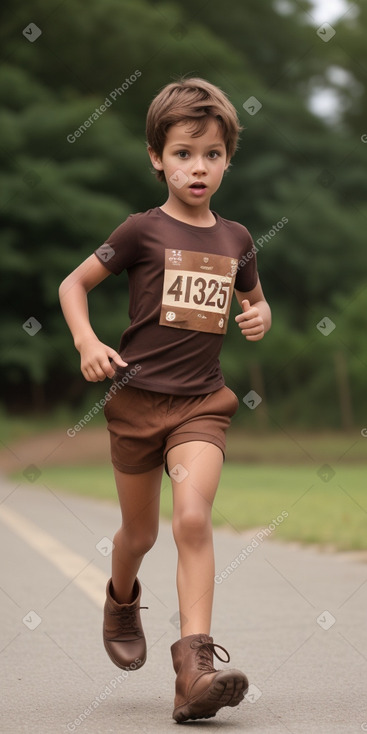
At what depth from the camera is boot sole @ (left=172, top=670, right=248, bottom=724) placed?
4.15 m

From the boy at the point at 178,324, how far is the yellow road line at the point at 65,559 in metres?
2.73

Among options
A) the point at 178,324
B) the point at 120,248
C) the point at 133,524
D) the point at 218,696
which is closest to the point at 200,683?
the point at 218,696

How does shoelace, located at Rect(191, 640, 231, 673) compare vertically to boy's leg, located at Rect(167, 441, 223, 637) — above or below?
below

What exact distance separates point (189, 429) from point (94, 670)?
135 centimetres

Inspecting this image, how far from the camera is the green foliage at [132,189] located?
37.3 m

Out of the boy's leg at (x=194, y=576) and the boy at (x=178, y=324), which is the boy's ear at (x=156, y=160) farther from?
the boy's leg at (x=194, y=576)

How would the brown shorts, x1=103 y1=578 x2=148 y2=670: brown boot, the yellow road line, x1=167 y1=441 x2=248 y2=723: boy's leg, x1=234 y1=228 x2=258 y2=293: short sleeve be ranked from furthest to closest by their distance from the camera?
the yellow road line → x1=103 y1=578 x2=148 y2=670: brown boot → x1=234 y1=228 x2=258 y2=293: short sleeve → the brown shorts → x1=167 y1=441 x2=248 y2=723: boy's leg

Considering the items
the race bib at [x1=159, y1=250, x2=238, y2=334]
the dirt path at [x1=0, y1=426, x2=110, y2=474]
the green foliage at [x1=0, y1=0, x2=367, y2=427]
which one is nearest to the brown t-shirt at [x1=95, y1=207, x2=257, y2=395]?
the race bib at [x1=159, y1=250, x2=238, y2=334]

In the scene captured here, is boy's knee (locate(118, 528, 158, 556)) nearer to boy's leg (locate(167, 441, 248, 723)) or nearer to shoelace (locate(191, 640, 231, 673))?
boy's leg (locate(167, 441, 248, 723))

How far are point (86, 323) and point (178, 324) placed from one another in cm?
32

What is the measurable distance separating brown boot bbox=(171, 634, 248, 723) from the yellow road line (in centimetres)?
284

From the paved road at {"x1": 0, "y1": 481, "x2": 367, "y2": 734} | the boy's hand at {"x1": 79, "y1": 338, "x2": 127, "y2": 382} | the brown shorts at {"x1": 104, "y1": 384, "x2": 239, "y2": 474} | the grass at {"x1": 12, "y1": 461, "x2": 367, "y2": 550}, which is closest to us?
the boy's hand at {"x1": 79, "y1": 338, "x2": 127, "y2": 382}

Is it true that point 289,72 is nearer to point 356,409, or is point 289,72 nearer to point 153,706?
A: point 356,409

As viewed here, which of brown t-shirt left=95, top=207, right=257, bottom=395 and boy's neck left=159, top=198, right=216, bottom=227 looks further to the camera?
boy's neck left=159, top=198, right=216, bottom=227
